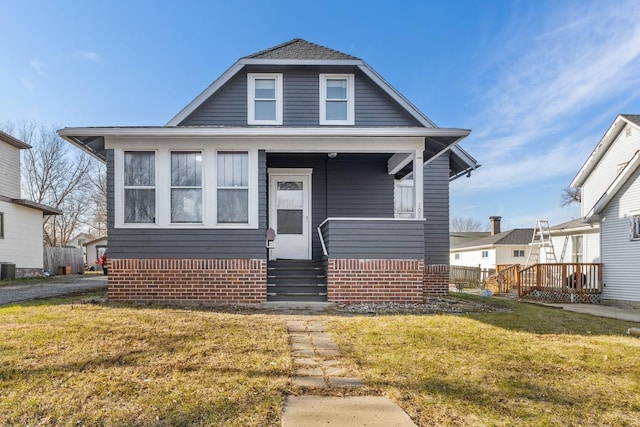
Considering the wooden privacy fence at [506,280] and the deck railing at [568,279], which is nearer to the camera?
the deck railing at [568,279]

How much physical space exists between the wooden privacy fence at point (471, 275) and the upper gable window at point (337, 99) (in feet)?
49.7

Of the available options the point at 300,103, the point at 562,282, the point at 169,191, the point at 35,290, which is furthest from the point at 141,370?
the point at 562,282

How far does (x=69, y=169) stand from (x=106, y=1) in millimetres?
25609

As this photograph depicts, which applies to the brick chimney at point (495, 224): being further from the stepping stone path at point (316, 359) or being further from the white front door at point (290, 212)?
the stepping stone path at point (316, 359)

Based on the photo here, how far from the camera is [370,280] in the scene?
306 inches

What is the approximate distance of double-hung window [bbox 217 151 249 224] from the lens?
7.98 m

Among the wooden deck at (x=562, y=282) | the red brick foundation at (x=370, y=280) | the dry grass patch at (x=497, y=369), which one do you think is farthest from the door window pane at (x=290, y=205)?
the wooden deck at (x=562, y=282)

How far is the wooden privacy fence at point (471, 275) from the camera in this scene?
22.5m

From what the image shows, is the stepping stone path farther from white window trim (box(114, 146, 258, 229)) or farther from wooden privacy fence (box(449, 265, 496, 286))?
wooden privacy fence (box(449, 265, 496, 286))

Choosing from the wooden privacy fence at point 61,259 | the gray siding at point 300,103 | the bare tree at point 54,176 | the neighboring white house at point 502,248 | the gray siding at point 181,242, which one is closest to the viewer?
the gray siding at point 181,242

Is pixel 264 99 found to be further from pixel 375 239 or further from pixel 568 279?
pixel 568 279

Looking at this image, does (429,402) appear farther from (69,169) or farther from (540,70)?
(69,169)

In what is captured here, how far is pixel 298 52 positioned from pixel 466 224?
2487 inches

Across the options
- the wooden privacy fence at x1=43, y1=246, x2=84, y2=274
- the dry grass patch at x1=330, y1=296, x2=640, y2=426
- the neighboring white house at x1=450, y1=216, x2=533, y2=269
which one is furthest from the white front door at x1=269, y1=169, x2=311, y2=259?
the neighboring white house at x1=450, y1=216, x2=533, y2=269
